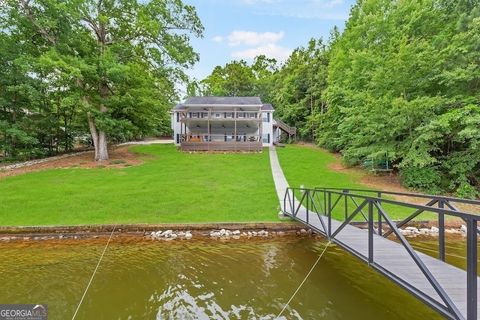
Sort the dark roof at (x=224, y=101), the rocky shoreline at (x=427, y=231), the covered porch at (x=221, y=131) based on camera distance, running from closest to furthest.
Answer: the rocky shoreline at (x=427, y=231), the covered porch at (x=221, y=131), the dark roof at (x=224, y=101)

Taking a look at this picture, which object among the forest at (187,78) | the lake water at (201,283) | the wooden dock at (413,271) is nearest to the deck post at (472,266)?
the wooden dock at (413,271)

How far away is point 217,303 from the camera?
5.88 m

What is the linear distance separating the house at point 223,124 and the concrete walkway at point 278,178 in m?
5.03

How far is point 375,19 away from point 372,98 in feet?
19.8

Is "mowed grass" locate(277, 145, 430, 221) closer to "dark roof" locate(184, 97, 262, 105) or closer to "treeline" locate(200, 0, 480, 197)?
"treeline" locate(200, 0, 480, 197)

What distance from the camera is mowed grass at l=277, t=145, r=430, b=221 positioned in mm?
12820

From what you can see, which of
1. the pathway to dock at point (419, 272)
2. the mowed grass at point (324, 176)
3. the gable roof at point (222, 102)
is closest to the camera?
the pathway to dock at point (419, 272)

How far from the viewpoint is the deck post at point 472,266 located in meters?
3.01

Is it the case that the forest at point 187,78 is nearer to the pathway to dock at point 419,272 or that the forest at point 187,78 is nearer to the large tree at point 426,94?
the large tree at point 426,94

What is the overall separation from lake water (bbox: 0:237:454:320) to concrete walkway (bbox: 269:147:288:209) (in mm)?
4843

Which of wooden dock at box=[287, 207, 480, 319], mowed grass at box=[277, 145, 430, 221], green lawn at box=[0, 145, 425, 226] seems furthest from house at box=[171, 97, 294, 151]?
wooden dock at box=[287, 207, 480, 319]

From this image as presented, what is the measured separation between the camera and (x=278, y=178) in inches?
739

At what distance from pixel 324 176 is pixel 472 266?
1704 cm

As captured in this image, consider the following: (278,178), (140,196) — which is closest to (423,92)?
(278,178)
